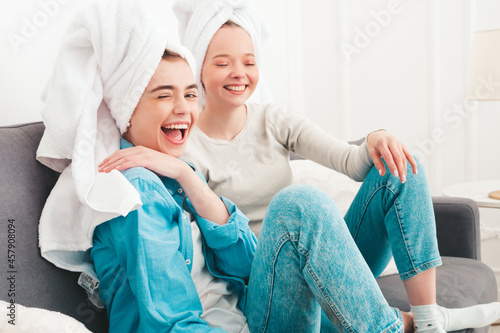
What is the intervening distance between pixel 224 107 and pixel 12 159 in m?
0.61

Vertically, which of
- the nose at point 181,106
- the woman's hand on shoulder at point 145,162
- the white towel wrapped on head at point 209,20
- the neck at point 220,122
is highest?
the white towel wrapped on head at point 209,20

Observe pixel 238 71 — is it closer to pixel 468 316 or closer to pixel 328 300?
pixel 328 300

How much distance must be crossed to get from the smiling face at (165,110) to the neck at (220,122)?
345mm

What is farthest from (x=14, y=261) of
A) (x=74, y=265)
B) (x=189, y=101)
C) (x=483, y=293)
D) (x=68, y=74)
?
(x=483, y=293)

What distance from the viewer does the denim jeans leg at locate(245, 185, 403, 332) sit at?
0.97m

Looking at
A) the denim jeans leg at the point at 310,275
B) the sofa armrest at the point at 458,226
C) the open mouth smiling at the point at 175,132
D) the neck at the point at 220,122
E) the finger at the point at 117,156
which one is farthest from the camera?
the sofa armrest at the point at 458,226

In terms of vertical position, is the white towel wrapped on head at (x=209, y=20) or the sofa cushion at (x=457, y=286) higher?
the white towel wrapped on head at (x=209, y=20)

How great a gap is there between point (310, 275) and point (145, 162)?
0.39 m

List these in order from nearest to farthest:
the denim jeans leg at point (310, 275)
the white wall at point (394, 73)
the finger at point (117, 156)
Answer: the denim jeans leg at point (310, 275) → the finger at point (117, 156) → the white wall at point (394, 73)

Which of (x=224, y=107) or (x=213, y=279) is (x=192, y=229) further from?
(x=224, y=107)

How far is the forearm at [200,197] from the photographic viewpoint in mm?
A: 1135

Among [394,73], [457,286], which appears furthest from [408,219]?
[394,73]

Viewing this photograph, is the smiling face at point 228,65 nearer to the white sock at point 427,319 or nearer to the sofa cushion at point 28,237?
the sofa cushion at point 28,237

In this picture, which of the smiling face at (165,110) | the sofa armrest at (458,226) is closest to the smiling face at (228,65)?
the smiling face at (165,110)
